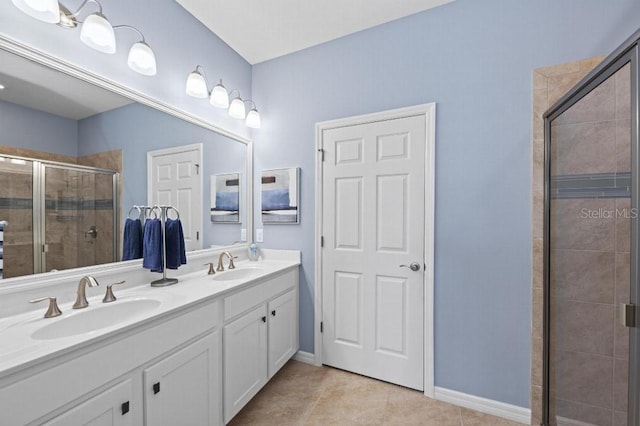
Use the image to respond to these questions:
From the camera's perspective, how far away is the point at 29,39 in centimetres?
118

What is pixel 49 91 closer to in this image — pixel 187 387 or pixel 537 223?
pixel 187 387

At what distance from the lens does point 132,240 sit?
1.55 metres

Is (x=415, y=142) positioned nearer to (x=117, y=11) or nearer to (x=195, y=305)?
(x=195, y=305)

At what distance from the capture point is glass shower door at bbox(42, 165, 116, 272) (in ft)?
4.13

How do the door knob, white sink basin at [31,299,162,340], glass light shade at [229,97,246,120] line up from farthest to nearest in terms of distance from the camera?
glass light shade at [229,97,246,120]
the door knob
white sink basin at [31,299,162,340]

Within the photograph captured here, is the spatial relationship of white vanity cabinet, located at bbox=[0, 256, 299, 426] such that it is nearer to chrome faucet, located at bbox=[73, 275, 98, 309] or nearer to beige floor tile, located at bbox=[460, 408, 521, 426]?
chrome faucet, located at bbox=[73, 275, 98, 309]

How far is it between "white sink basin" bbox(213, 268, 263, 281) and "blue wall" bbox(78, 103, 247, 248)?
286 mm

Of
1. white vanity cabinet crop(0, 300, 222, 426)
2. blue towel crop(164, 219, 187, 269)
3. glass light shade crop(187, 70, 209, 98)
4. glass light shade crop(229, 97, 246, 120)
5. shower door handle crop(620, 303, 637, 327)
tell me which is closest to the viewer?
white vanity cabinet crop(0, 300, 222, 426)

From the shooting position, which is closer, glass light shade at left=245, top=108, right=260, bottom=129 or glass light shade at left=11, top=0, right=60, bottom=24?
glass light shade at left=11, top=0, right=60, bottom=24

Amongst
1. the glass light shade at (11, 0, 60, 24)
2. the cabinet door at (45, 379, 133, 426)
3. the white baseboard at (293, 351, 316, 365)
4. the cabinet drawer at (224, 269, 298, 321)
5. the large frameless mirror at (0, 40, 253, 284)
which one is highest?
the glass light shade at (11, 0, 60, 24)

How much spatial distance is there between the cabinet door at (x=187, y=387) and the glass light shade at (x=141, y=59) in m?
1.51

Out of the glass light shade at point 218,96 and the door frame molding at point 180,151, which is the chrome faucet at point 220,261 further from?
the glass light shade at point 218,96

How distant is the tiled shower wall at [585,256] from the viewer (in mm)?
1012

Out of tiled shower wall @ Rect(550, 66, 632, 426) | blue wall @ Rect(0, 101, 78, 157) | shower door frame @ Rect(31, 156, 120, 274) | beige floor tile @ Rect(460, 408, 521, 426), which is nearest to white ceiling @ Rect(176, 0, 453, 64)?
blue wall @ Rect(0, 101, 78, 157)
